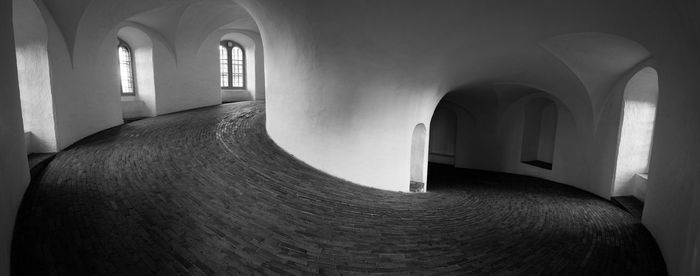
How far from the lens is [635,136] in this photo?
367 inches

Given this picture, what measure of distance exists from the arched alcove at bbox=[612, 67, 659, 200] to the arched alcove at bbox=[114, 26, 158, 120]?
46.4 feet

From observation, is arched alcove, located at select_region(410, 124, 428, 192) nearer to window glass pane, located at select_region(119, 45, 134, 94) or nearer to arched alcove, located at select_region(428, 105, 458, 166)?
arched alcove, located at select_region(428, 105, 458, 166)

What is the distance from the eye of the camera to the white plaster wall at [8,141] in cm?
356

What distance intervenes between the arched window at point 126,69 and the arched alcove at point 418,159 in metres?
9.82

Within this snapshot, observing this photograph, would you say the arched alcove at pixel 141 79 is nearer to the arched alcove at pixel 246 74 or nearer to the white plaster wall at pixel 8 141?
the arched alcove at pixel 246 74

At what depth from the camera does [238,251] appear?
420 centimetres

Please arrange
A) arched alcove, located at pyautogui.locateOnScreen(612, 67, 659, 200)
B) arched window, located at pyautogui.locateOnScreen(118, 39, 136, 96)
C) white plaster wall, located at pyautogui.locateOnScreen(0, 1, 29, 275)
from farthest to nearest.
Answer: arched window, located at pyautogui.locateOnScreen(118, 39, 136, 96)
arched alcove, located at pyautogui.locateOnScreen(612, 67, 659, 200)
white plaster wall, located at pyautogui.locateOnScreen(0, 1, 29, 275)

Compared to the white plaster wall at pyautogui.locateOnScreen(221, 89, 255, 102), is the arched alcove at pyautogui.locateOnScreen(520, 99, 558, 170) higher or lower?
lower

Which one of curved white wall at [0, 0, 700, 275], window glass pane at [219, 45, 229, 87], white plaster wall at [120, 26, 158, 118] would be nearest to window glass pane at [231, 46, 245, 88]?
window glass pane at [219, 45, 229, 87]

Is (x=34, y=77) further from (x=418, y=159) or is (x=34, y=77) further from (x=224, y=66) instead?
(x=224, y=66)

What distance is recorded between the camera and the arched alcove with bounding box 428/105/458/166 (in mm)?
16656

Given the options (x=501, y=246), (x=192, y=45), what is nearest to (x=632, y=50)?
(x=501, y=246)

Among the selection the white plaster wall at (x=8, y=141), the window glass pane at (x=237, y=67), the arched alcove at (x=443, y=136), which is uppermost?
the window glass pane at (x=237, y=67)

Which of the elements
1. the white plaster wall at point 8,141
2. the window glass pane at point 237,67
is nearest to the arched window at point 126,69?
the window glass pane at point 237,67
